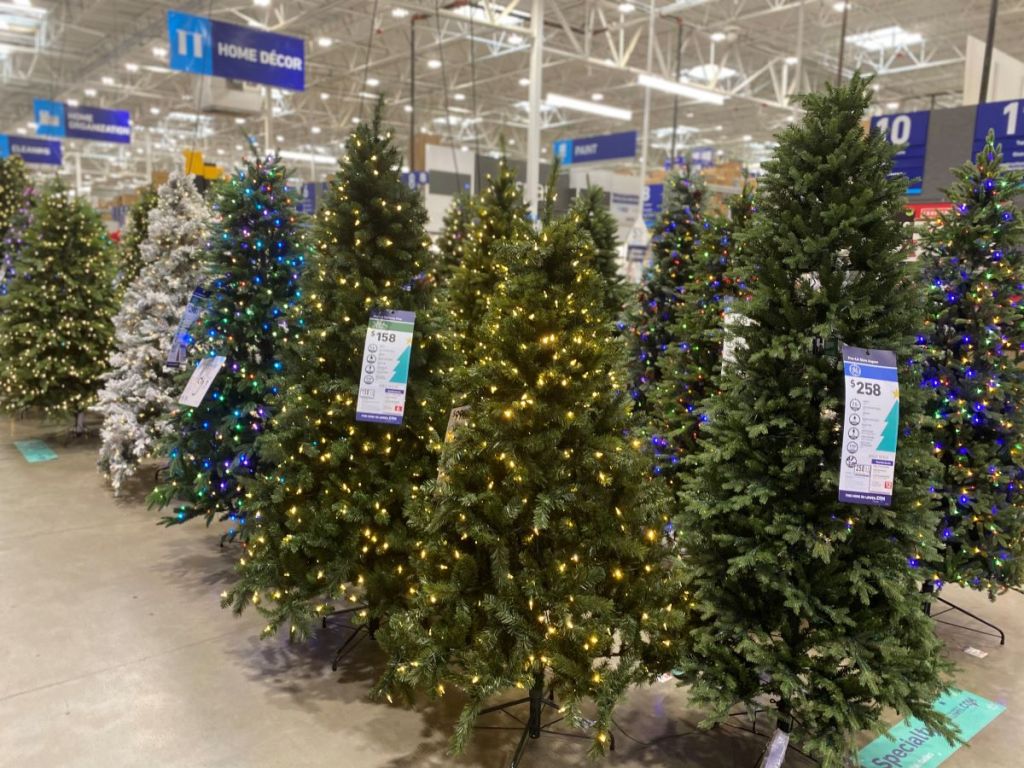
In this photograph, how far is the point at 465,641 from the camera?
9.33ft

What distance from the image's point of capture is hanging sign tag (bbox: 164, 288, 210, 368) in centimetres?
492

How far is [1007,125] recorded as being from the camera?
714cm

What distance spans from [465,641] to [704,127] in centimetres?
2494

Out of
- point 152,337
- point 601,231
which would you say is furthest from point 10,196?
point 601,231

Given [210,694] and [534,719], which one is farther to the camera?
[210,694]

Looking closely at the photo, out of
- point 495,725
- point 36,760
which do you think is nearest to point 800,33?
point 495,725

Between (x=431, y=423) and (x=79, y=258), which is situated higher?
(x=79, y=258)

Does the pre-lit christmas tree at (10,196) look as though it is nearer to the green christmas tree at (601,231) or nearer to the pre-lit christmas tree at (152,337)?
the pre-lit christmas tree at (152,337)

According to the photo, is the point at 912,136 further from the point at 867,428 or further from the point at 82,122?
the point at 82,122

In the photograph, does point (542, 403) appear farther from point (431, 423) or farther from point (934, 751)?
point (934, 751)

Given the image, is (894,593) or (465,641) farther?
(465,641)

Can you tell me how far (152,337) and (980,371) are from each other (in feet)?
18.7

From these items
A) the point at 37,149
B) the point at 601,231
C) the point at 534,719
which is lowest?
the point at 534,719

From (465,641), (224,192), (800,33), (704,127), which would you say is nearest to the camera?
(465,641)
